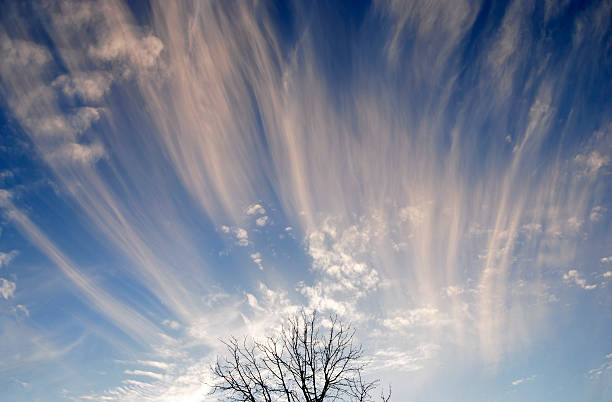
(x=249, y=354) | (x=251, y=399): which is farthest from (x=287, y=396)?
(x=249, y=354)

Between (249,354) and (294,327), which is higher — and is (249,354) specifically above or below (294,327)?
below

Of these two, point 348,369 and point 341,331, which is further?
point 341,331

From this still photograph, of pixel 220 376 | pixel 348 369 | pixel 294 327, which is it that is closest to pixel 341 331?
pixel 348 369

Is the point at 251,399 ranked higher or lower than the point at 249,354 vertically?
lower

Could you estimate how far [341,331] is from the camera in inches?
416

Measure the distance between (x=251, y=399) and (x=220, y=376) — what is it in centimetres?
150

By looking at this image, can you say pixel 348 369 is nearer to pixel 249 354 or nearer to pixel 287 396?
pixel 287 396

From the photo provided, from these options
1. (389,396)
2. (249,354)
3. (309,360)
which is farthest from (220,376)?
(389,396)

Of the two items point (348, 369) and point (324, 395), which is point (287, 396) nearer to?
point (324, 395)

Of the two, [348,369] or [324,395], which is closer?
[324,395]

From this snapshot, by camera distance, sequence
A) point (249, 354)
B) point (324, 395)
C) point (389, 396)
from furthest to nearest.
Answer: point (249, 354) → point (389, 396) → point (324, 395)

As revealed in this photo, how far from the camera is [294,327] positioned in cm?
1027

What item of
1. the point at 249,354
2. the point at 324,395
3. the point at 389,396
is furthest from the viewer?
the point at 249,354

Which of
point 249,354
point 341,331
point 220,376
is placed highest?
point 341,331
